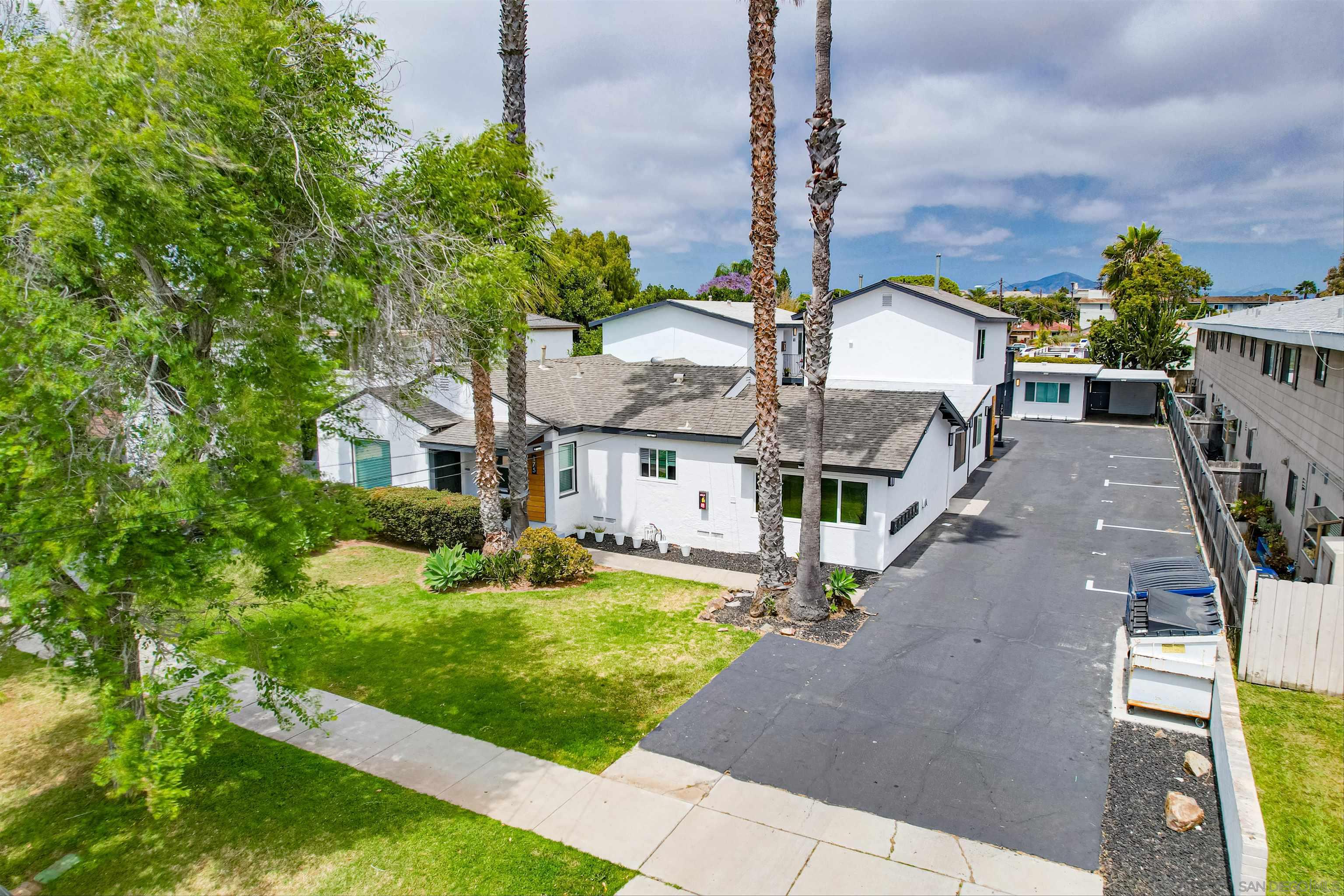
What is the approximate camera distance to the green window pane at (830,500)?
18172 millimetres

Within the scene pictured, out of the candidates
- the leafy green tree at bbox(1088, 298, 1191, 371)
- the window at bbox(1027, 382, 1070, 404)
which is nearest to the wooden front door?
the window at bbox(1027, 382, 1070, 404)

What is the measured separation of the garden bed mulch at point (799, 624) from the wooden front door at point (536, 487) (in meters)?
6.82

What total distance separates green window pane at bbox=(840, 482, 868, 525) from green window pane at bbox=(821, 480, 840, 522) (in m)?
0.08

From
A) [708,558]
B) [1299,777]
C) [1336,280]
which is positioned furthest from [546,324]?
[1336,280]

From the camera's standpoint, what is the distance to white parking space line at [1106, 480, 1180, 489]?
26.1m

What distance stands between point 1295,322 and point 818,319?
12.8 meters

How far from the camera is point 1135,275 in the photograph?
50531 mm

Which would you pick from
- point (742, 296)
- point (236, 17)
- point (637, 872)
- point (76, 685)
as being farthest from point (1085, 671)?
point (742, 296)

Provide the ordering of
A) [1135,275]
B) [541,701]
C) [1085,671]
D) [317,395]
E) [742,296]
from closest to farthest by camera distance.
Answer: [317,395]
[541,701]
[1085,671]
[1135,275]
[742,296]

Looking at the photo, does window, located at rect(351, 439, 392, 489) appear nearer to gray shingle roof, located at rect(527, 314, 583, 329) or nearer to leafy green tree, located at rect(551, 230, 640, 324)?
gray shingle roof, located at rect(527, 314, 583, 329)

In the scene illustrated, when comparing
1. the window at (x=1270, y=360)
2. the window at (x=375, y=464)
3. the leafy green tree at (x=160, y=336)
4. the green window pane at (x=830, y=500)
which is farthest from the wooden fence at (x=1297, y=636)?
the window at (x=375, y=464)

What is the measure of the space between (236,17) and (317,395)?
3788mm

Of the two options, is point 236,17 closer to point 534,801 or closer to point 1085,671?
point 534,801

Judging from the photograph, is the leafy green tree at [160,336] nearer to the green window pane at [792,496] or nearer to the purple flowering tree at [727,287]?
the green window pane at [792,496]
